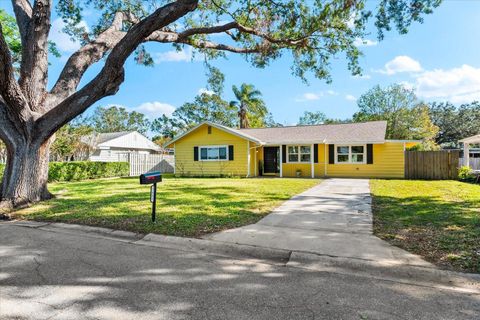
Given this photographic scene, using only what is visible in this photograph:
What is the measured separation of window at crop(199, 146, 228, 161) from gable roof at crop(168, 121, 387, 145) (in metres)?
1.44

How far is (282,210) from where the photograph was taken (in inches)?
269

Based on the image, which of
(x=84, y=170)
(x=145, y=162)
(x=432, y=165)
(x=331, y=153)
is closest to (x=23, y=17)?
(x=84, y=170)

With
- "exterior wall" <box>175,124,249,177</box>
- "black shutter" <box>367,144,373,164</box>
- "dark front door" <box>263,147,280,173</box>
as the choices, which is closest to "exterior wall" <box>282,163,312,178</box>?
"dark front door" <box>263,147,280,173</box>

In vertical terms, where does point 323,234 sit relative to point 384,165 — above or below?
below

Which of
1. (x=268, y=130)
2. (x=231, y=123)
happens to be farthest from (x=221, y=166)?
(x=231, y=123)

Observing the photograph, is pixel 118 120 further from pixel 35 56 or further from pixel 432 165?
pixel 432 165

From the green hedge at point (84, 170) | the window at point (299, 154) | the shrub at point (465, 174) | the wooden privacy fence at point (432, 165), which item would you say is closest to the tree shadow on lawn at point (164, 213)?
the green hedge at point (84, 170)

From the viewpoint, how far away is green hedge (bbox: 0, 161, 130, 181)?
15452 mm

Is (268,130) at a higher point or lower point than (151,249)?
higher

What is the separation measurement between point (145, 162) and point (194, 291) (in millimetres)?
20238

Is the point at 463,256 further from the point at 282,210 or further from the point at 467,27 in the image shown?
the point at 467,27

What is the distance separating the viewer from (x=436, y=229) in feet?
16.0

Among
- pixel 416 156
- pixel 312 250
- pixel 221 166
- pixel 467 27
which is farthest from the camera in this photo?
pixel 221 166

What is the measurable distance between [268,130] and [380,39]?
41.5ft
